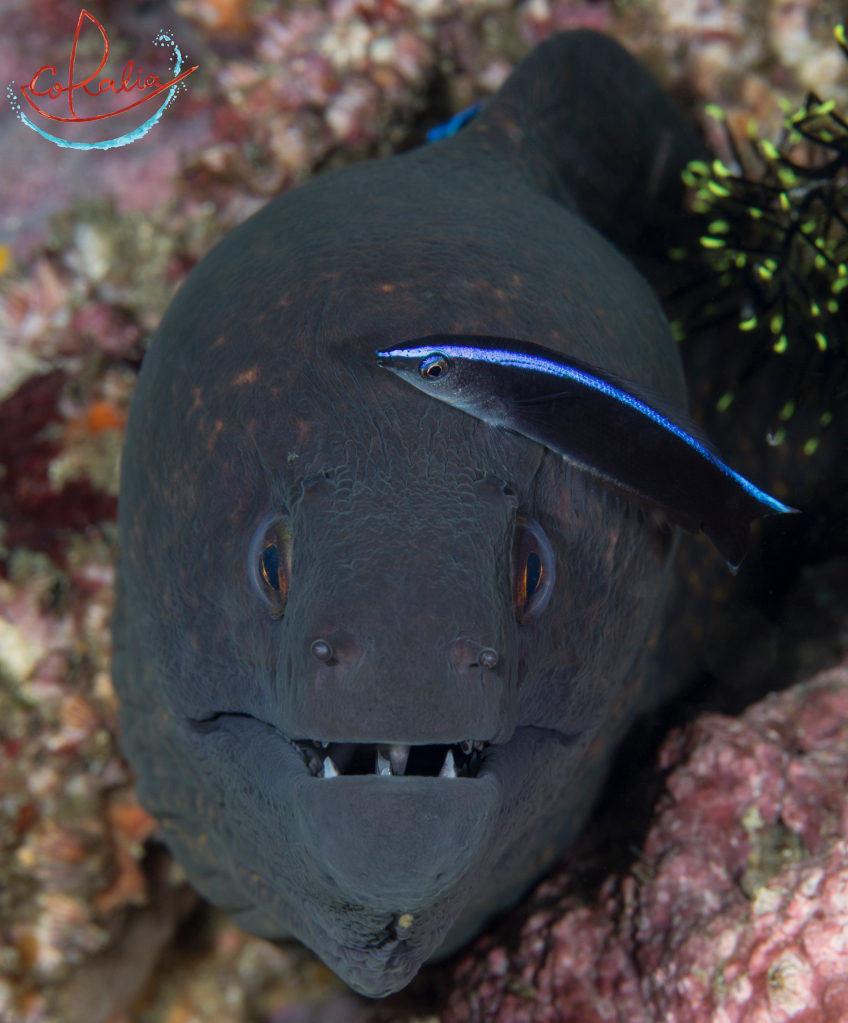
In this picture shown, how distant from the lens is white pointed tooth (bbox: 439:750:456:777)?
5.56 feet

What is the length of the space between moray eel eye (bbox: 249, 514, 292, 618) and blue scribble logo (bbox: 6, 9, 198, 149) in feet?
8.52

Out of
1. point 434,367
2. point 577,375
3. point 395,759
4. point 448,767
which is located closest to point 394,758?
point 395,759

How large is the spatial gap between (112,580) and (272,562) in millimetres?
1900

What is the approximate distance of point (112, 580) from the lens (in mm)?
3479

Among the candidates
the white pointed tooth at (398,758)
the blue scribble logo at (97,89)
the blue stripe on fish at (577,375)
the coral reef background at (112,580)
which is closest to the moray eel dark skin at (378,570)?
the white pointed tooth at (398,758)

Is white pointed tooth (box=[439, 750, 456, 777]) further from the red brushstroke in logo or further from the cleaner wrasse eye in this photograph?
the red brushstroke in logo

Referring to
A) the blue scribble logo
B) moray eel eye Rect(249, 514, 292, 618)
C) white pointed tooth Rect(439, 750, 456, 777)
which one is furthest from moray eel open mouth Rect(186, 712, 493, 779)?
the blue scribble logo

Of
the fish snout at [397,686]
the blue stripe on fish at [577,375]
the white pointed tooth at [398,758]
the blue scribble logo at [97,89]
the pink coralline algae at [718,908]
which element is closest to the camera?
the fish snout at [397,686]

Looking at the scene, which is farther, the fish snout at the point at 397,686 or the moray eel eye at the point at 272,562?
the moray eel eye at the point at 272,562

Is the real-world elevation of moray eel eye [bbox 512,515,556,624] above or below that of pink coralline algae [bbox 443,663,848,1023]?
above

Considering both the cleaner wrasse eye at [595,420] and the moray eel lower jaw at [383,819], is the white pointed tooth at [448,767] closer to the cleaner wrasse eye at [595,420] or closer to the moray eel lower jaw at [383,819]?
the moray eel lower jaw at [383,819]

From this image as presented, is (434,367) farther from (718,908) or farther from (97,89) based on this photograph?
(97,89)

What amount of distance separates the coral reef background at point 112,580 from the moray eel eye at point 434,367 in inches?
56.3

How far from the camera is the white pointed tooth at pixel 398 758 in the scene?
1.67 meters
